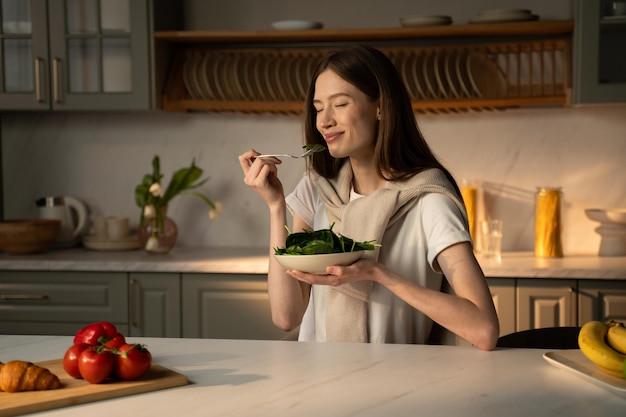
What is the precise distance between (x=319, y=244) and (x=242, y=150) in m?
2.18

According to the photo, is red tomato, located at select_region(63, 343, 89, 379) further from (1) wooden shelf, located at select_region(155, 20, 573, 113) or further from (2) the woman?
(1) wooden shelf, located at select_region(155, 20, 573, 113)

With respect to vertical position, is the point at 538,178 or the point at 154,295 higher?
the point at 538,178

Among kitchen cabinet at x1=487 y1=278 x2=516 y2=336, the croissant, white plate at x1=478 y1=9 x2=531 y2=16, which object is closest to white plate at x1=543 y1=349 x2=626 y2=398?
the croissant

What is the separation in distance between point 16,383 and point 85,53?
8.07 feet

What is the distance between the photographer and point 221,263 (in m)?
3.39

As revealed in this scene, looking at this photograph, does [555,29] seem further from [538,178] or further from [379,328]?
[379,328]

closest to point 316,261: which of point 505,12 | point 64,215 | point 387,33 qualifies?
point 387,33

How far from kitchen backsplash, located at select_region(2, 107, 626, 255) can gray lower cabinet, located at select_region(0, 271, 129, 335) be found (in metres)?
0.64

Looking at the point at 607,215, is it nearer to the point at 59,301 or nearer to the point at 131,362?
the point at 59,301

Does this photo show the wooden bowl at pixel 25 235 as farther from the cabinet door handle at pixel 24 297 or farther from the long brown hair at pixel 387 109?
the long brown hair at pixel 387 109

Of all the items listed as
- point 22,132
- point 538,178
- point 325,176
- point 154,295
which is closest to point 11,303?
point 154,295

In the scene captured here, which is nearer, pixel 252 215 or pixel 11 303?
pixel 11 303

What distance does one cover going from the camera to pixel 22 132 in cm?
411

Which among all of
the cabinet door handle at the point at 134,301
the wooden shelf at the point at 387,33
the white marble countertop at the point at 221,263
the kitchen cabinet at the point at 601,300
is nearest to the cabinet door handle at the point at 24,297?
the white marble countertop at the point at 221,263
